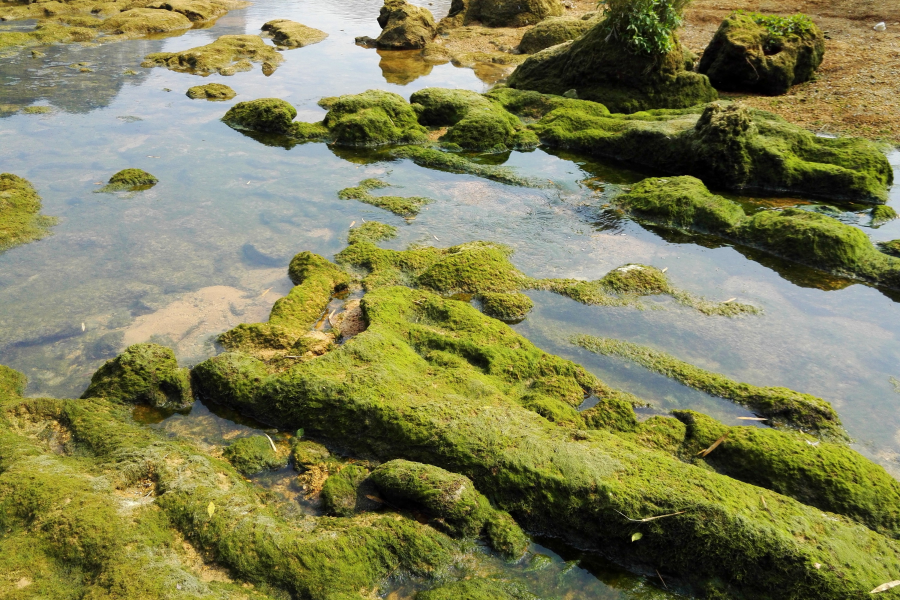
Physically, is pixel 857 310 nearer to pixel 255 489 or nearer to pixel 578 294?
pixel 578 294

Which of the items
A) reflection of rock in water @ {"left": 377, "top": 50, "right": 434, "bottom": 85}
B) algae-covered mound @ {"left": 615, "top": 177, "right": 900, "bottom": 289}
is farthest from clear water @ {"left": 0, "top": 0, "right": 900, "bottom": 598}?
reflection of rock in water @ {"left": 377, "top": 50, "right": 434, "bottom": 85}

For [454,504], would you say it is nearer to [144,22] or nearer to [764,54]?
[764,54]

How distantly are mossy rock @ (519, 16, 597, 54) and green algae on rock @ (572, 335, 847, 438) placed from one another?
1536 cm

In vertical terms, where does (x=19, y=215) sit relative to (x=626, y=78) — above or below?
below

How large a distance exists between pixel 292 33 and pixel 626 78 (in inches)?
555

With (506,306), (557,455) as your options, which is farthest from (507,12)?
(557,455)

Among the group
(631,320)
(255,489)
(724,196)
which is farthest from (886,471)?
(724,196)

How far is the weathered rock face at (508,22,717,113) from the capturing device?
1335 cm

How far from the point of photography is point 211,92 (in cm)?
1505

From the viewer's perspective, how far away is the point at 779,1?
22234 millimetres

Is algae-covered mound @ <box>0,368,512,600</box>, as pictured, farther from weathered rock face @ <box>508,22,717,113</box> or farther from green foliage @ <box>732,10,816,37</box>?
green foliage @ <box>732,10,816,37</box>

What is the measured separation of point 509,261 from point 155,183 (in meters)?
6.26

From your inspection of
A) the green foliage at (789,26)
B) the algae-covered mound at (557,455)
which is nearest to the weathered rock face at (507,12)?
the green foliage at (789,26)

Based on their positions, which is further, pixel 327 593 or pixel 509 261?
pixel 509 261
